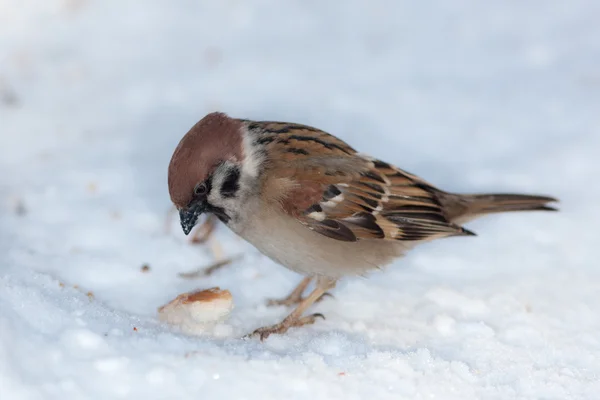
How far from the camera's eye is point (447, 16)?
6.32m

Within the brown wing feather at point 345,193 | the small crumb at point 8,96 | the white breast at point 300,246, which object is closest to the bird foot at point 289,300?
the white breast at point 300,246

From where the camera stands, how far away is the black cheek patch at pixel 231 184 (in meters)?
3.10

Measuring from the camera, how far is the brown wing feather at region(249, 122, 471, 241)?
10.4 feet

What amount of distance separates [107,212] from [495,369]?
7.02 ft

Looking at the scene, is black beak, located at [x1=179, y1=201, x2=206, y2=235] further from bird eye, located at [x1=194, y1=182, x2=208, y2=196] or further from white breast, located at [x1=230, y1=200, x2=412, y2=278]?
white breast, located at [x1=230, y1=200, x2=412, y2=278]

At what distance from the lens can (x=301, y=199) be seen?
3146 mm

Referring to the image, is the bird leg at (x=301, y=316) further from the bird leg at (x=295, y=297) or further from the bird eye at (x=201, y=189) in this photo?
the bird eye at (x=201, y=189)

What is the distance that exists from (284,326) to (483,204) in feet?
3.48

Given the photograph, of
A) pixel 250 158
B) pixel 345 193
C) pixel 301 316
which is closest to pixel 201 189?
pixel 250 158

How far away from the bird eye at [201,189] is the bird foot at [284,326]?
58 centimetres

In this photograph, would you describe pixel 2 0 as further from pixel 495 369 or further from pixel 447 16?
pixel 495 369

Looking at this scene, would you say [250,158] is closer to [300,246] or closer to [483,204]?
[300,246]

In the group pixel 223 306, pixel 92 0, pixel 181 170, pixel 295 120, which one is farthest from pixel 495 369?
pixel 92 0

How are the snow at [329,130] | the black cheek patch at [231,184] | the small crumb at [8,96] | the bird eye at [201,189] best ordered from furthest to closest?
1. the small crumb at [8,96]
2. the black cheek patch at [231,184]
3. the bird eye at [201,189]
4. the snow at [329,130]
